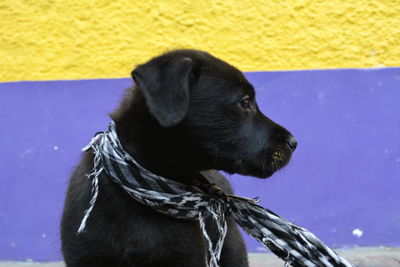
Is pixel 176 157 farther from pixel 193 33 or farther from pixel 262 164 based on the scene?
pixel 193 33

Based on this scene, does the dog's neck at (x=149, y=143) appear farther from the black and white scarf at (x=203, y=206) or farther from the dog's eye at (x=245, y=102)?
the dog's eye at (x=245, y=102)

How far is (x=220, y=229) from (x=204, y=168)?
0.33 metres

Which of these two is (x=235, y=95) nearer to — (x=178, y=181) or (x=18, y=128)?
(x=178, y=181)

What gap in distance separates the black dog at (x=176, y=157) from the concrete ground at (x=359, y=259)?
1.86m

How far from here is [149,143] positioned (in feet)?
9.39

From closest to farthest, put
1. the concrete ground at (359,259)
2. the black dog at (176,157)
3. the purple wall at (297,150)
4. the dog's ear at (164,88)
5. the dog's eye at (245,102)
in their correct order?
the dog's ear at (164,88), the black dog at (176,157), the dog's eye at (245,102), the concrete ground at (359,259), the purple wall at (297,150)

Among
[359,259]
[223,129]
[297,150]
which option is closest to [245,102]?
[223,129]

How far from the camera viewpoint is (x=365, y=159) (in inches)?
194

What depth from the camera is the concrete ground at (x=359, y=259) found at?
452 centimetres

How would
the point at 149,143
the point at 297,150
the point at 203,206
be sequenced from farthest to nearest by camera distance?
the point at 297,150
the point at 203,206
the point at 149,143

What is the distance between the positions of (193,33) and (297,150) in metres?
1.30

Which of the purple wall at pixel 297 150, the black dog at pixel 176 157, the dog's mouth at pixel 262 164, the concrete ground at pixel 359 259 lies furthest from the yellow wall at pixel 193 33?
the dog's mouth at pixel 262 164

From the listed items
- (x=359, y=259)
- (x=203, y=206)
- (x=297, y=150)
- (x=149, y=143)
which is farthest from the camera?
(x=297, y=150)

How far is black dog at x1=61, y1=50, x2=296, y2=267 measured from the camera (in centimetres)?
281
